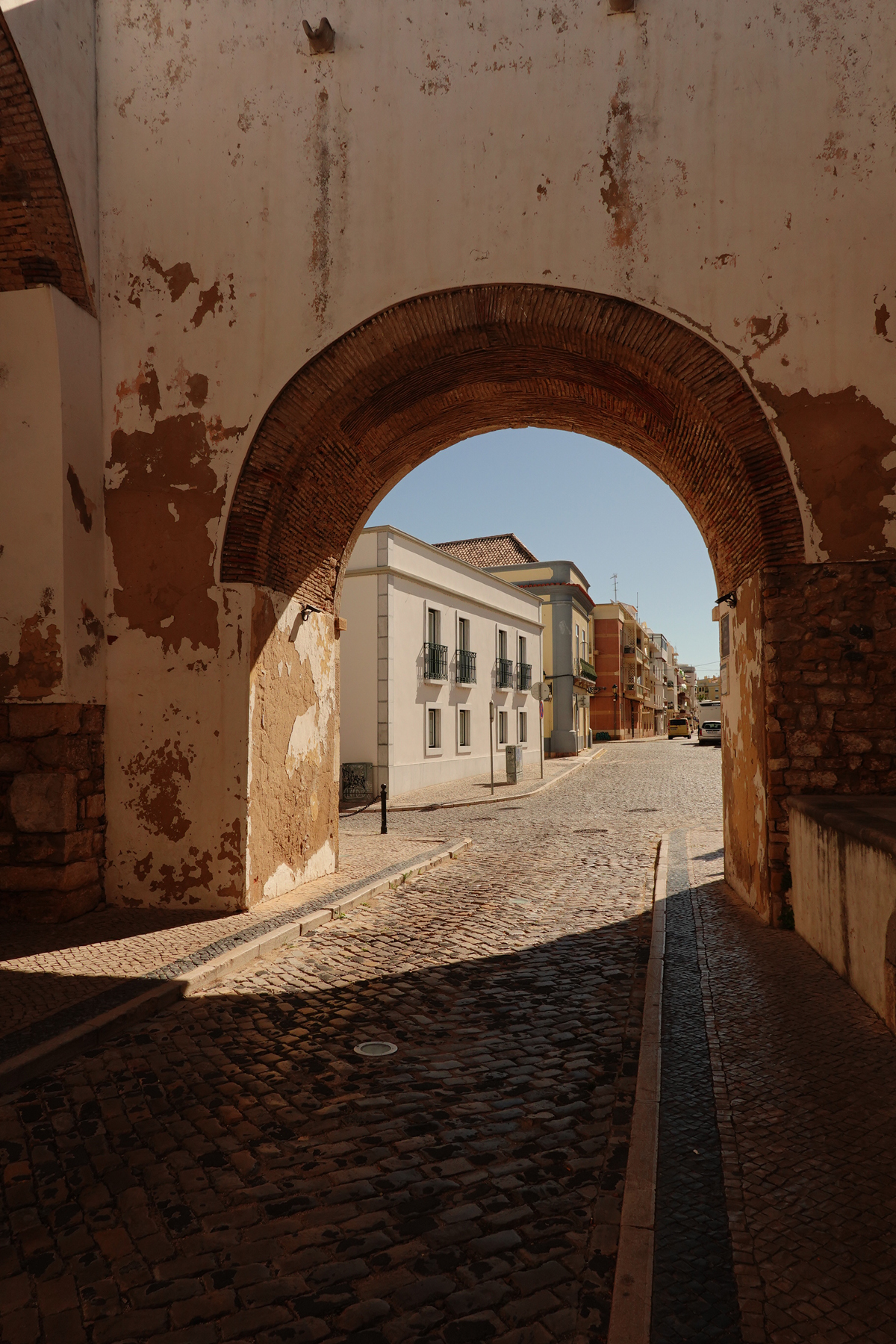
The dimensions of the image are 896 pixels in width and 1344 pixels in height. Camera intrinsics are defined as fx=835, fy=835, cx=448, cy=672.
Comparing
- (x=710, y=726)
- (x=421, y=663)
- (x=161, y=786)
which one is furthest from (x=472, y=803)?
(x=710, y=726)

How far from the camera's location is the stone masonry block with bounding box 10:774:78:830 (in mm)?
6309

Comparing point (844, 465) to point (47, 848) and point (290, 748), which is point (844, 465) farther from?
point (47, 848)

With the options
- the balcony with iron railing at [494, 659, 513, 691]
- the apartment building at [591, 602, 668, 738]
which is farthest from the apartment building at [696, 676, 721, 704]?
the balcony with iron railing at [494, 659, 513, 691]

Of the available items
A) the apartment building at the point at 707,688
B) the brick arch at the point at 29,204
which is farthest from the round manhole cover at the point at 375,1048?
the apartment building at the point at 707,688

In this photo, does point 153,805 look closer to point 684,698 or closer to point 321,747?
point 321,747

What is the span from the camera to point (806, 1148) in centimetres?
283

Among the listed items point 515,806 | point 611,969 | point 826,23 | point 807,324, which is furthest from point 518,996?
point 515,806

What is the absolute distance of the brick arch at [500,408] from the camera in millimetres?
6250

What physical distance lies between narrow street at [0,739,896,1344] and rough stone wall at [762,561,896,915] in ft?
3.90

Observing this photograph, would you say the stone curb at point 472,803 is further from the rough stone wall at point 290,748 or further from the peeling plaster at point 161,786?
the peeling plaster at point 161,786

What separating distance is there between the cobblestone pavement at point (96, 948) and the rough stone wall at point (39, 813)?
20 centimetres

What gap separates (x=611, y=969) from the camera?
17.0 ft

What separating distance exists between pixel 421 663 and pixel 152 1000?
14.1 meters

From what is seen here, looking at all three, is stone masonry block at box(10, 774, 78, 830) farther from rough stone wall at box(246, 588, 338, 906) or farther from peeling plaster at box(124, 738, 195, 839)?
rough stone wall at box(246, 588, 338, 906)
